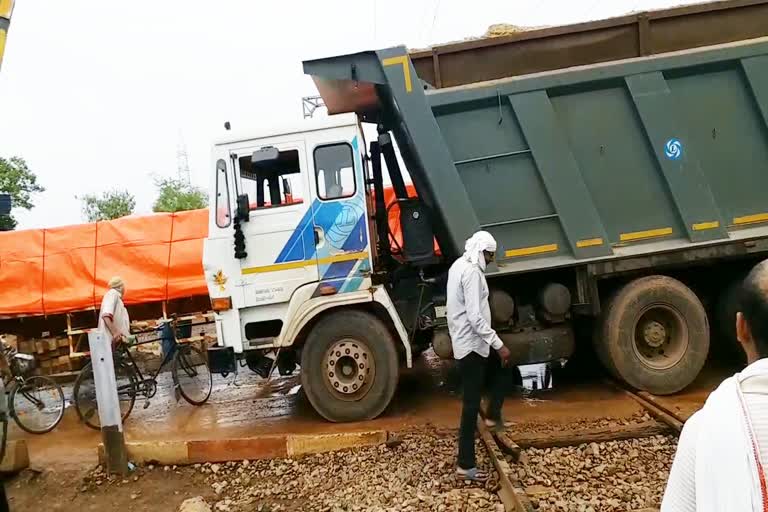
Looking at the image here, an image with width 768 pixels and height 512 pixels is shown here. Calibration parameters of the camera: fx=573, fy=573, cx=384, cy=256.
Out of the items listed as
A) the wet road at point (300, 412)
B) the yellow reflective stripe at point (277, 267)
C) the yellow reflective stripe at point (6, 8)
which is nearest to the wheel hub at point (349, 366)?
the wet road at point (300, 412)

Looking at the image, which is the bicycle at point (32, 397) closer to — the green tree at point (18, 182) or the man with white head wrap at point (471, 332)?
the man with white head wrap at point (471, 332)

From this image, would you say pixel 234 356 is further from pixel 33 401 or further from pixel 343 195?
pixel 33 401

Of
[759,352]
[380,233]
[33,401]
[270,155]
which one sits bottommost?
[33,401]

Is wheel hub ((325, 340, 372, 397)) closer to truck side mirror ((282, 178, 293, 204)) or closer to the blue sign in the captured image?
truck side mirror ((282, 178, 293, 204))

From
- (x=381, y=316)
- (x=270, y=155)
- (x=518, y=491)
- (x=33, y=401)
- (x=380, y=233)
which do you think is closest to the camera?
(x=518, y=491)

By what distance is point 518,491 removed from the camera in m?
3.62

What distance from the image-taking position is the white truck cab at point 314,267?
543 centimetres

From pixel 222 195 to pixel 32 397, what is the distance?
3.59 metres

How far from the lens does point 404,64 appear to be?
5.12 meters

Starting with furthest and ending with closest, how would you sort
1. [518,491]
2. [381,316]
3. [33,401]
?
1. [33,401]
2. [381,316]
3. [518,491]

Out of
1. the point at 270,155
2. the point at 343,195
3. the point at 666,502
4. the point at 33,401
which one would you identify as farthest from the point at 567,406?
the point at 33,401

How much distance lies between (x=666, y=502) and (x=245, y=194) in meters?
4.69

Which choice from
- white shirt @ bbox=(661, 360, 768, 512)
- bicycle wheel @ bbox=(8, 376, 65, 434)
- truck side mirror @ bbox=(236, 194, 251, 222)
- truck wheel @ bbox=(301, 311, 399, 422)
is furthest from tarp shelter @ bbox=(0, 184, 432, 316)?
white shirt @ bbox=(661, 360, 768, 512)

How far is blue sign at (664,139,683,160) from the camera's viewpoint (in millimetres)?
5277
